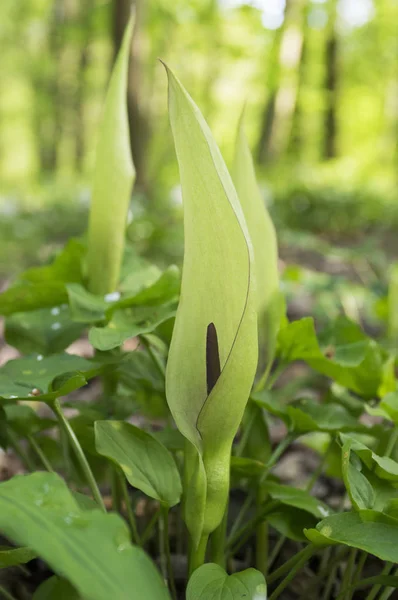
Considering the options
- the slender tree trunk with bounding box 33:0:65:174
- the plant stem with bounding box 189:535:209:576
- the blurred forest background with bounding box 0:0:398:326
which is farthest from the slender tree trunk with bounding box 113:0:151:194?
the slender tree trunk with bounding box 33:0:65:174

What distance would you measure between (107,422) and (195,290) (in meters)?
0.15

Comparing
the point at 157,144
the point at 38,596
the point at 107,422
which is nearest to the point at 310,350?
the point at 107,422

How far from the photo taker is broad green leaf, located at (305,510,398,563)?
445mm

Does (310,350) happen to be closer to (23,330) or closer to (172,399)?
(172,399)

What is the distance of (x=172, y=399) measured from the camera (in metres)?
0.51

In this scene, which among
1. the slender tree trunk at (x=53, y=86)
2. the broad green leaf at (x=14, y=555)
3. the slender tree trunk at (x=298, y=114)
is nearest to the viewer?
the broad green leaf at (x=14, y=555)

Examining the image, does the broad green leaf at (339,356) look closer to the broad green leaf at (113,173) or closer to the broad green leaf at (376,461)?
the broad green leaf at (376,461)

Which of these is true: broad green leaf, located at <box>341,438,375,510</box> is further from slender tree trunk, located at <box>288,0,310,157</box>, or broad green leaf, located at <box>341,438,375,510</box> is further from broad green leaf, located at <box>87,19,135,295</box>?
slender tree trunk, located at <box>288,0,310,157</box>

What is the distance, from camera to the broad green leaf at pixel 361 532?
1.46 feet

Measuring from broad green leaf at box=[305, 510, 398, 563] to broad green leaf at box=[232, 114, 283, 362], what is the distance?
0.26 m

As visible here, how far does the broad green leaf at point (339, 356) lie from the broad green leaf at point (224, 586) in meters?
0.25

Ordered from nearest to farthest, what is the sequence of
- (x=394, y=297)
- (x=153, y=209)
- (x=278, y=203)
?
(x=394, y=297) < (x=153, y=209) < (x=278, y=203)

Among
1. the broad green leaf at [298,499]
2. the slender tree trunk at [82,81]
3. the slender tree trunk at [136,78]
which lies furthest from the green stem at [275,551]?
the slender tree trunk at [82,81]

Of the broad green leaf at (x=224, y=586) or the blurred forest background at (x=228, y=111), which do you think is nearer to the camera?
the broad green leaf at (x=224, y=586)
